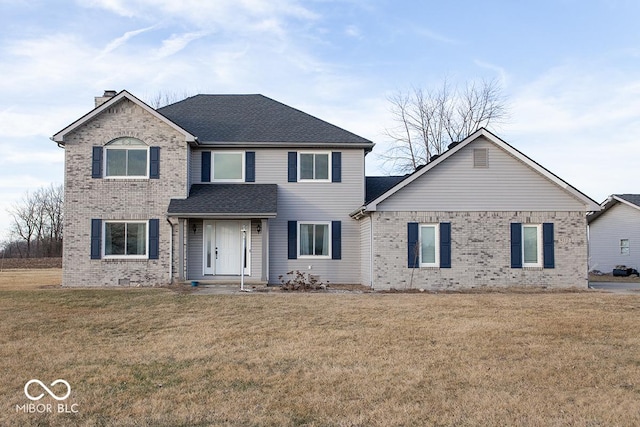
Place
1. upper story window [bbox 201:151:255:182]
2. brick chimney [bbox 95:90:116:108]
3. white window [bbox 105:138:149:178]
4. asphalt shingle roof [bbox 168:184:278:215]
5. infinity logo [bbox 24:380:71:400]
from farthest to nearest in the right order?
brick chimney [bbox 95:90:116:108] < upper story window [bbox 201:151:255:182] < white window [bbox 105:138:149:178] < asphalt shingle roof [bbox 168:184:278:215] < infinity logo [bbox 24:380:71:400]

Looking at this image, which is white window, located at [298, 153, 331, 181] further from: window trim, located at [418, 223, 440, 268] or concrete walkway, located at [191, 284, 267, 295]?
concrete walkway, located at [191, 284, 267, 295]

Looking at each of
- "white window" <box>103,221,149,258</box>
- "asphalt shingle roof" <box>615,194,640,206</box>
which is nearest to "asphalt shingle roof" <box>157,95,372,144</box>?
"white window" <box>103,221,149,258</box>

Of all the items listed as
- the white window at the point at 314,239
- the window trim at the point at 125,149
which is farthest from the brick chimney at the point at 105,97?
the white window at the point at 314,239

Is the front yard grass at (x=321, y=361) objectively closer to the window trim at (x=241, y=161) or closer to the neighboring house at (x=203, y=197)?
the neighboring house at (x=203, y=197)

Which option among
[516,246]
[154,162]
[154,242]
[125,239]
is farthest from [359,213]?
[125,239]

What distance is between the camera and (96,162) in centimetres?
2088

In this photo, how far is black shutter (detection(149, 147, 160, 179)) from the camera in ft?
68.7

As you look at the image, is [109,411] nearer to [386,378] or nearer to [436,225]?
[386,378]

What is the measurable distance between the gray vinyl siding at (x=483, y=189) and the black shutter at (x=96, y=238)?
9.82m

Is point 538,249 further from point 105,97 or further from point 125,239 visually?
point 105,97

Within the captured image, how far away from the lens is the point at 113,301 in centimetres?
1548

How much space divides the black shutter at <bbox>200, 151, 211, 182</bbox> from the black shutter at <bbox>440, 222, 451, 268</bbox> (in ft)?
28.1

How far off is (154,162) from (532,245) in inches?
513

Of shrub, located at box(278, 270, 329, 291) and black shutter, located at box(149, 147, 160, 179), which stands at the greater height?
black shutter, located at box(149, 147, 160, 179)
